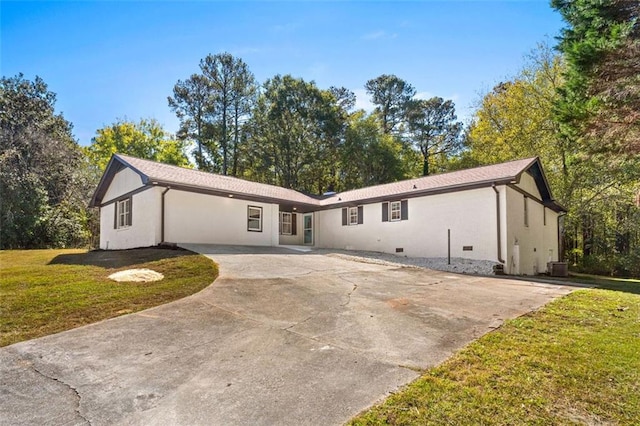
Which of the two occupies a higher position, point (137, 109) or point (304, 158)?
point (137, 109)

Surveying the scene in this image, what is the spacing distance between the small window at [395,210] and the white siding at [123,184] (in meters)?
11.0

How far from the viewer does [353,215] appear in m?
18.4

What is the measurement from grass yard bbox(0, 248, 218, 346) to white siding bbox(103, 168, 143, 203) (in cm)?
541

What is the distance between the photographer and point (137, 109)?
1334 inches

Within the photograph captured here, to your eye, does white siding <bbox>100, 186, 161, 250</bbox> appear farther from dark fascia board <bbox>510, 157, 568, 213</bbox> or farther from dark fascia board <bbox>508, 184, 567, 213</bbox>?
dark fascia board <bbox>510, 157, 568, 213</bbox>

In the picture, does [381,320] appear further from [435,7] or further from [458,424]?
[435,7]

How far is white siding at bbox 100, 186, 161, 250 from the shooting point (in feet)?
44.3

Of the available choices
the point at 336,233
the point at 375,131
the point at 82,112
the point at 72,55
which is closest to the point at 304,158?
the point at 375,131

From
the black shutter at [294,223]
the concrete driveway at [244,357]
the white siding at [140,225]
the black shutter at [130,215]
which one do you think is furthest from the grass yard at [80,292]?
the black shutter at [294,223]

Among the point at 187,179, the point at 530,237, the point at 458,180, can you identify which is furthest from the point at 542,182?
the point at 187,179

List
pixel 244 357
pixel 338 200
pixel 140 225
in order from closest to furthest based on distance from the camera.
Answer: pixel 244 357 < pixel 140 225 < pixel 338 200

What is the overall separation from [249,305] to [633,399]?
5.12 meters

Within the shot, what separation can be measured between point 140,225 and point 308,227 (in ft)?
29.6

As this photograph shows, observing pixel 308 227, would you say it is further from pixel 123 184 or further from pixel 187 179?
pixel 123 184
